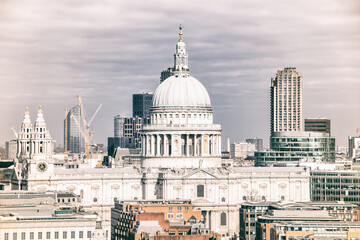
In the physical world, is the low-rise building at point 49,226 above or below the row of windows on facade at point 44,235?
above

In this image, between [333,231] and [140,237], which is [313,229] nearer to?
[333,231]

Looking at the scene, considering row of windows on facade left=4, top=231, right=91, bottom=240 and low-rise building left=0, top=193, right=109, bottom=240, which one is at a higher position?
low-rise building left=0, top=193, right=109, bottom=240

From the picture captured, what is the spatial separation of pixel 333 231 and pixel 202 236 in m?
18.0

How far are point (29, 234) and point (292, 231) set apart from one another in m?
37.8

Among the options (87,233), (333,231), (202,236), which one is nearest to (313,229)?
(333,231)

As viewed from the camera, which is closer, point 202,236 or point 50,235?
point 50,235

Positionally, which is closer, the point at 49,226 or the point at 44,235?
the point at 44,235

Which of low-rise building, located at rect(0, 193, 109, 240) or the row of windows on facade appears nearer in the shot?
the row of windows on facade

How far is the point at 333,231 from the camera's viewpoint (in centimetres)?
19912

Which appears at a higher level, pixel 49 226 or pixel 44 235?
pixel 49 226

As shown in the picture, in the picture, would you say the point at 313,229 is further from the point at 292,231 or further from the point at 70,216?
the point at 70,216

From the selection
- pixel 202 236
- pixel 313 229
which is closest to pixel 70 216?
pixel 202 236

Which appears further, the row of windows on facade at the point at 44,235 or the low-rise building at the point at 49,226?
the low-rise building at the point at 49,226

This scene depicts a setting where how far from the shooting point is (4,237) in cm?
Answer: 18250
